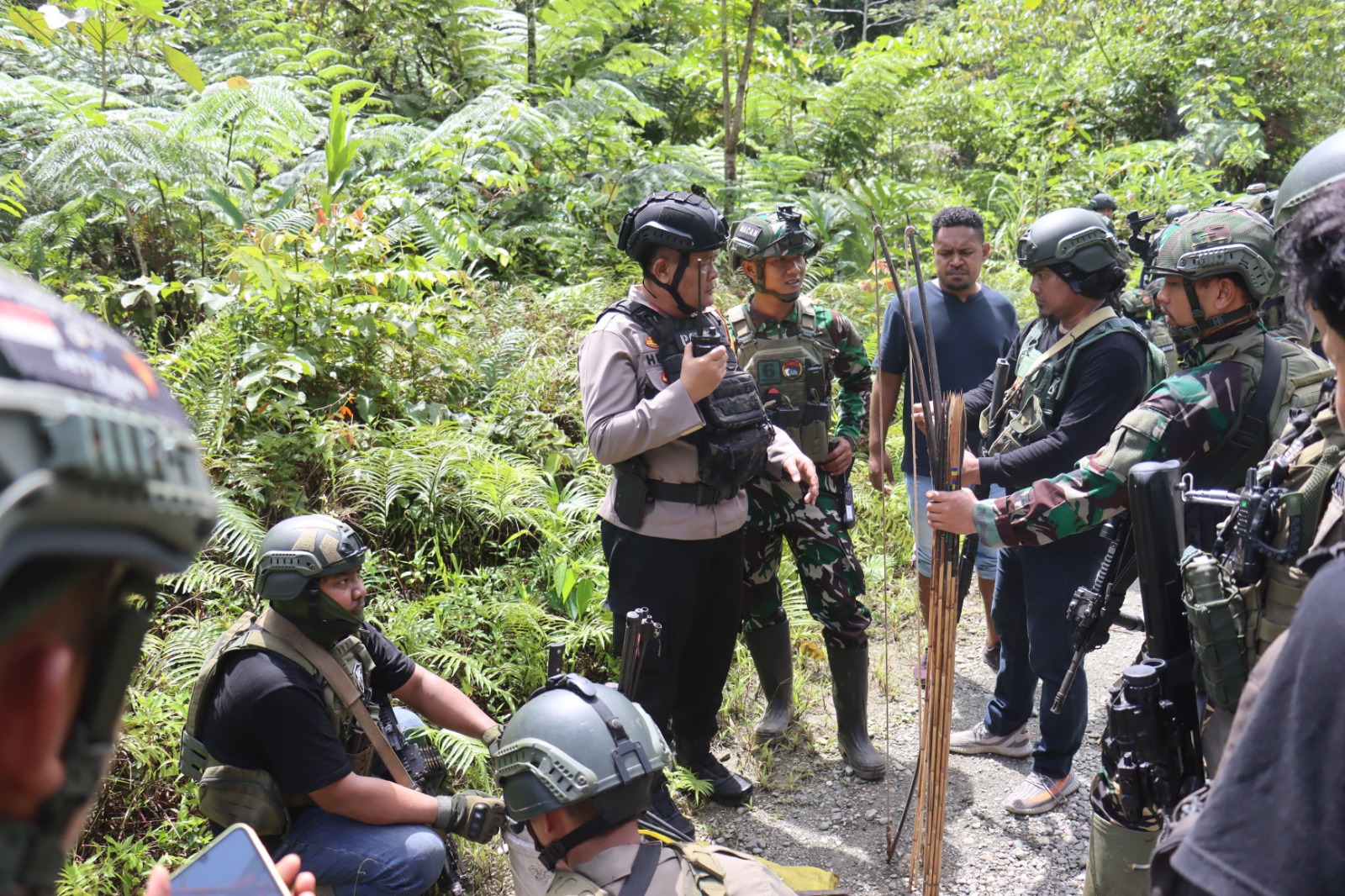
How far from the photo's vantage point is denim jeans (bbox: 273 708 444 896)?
2.98 m

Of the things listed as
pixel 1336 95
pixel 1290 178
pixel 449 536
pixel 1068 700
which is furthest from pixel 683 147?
pixel 1336 95

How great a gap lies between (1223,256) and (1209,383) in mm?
403

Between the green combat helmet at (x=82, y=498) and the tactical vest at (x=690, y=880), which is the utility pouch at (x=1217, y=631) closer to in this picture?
the tactical vest at (x=690, y=880)

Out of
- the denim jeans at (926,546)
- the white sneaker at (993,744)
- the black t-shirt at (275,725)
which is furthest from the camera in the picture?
the denim jeans at (926,546)

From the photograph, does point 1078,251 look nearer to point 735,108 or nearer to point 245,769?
point 245,769

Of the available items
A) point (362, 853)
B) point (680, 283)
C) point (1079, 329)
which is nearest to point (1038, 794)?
point (1079, 329)

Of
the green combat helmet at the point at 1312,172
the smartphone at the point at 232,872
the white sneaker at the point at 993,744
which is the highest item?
the green combat helmet at the point at 1312,172

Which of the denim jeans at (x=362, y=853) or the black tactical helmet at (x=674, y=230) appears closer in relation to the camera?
the denim jeans at (x=362, y=853)

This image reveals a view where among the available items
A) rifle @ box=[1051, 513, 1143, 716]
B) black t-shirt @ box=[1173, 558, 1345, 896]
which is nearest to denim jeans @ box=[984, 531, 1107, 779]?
rifle @ box=[1051, 513, 1143, 716]

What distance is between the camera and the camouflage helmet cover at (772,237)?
4297mm

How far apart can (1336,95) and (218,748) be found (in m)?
14.6

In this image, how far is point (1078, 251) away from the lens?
Answer: 12.3 feet

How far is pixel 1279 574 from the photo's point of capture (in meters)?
2.14

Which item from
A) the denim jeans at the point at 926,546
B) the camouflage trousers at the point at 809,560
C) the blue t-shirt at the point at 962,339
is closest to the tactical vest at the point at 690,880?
the camouflage trousers at the point at 809,560
